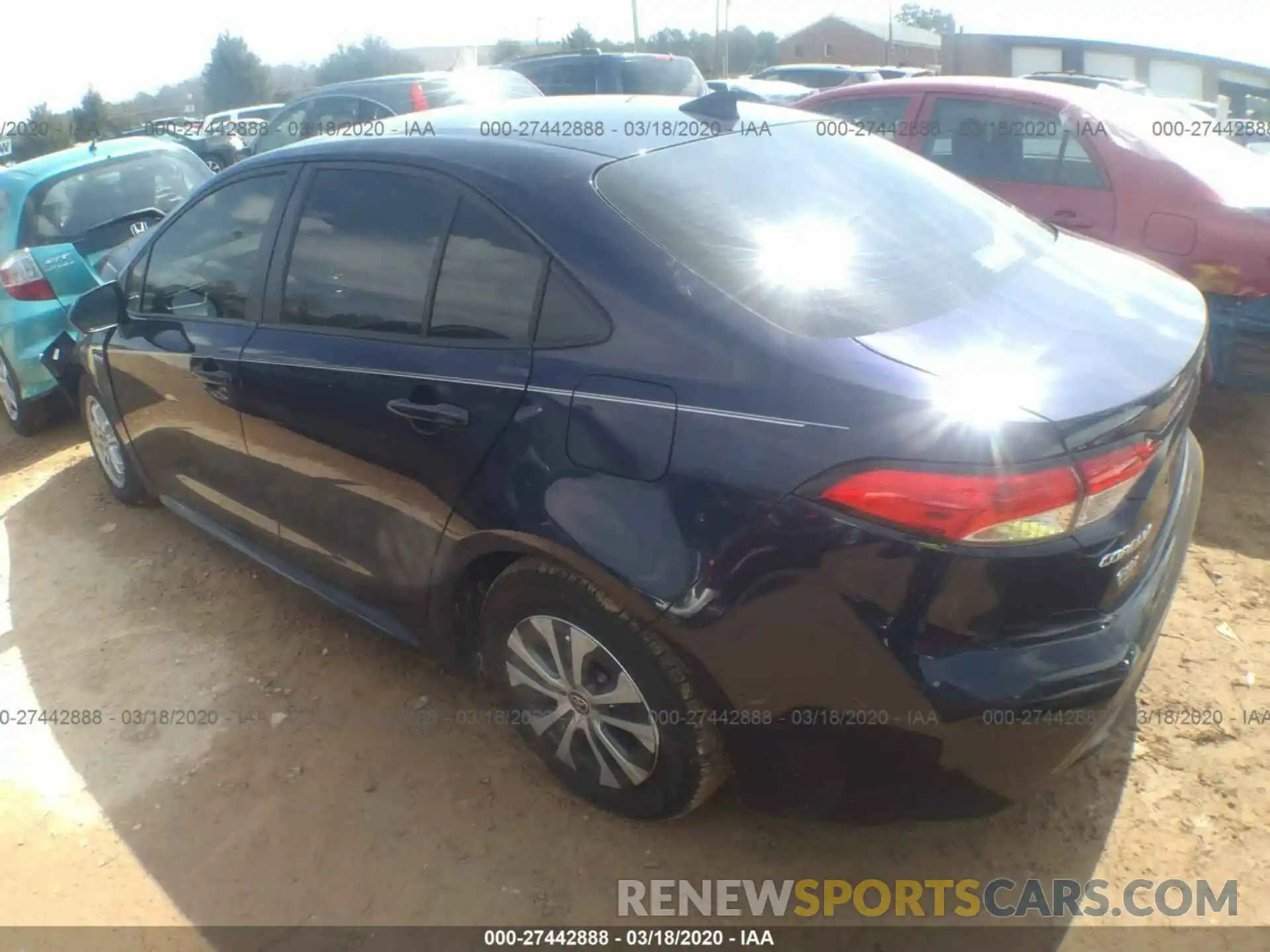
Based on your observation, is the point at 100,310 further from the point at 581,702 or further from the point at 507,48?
the point at 507,48

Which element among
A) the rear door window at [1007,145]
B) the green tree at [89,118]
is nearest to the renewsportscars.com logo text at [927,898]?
the rear door window at [1007,145]

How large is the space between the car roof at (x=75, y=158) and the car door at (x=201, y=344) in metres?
2.46

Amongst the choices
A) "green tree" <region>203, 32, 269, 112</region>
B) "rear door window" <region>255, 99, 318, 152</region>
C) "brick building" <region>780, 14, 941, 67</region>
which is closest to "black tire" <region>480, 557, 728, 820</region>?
"rear door window" <region>255, 99, 318, 152</region>

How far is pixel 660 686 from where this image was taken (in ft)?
7.08

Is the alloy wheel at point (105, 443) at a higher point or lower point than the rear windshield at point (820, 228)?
lower

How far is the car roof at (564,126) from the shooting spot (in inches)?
101

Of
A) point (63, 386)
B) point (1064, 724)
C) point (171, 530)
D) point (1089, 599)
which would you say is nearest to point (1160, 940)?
point (1064, 724)

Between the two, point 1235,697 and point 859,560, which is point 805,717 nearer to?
point 859,560

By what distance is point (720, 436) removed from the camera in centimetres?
193

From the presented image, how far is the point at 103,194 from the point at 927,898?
5847mm

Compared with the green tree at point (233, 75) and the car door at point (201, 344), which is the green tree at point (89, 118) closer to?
the green tree at point (233, 75)

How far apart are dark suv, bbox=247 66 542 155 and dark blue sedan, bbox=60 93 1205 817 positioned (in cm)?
537

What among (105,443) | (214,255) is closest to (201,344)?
(214,255)

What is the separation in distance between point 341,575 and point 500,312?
1.13 m
